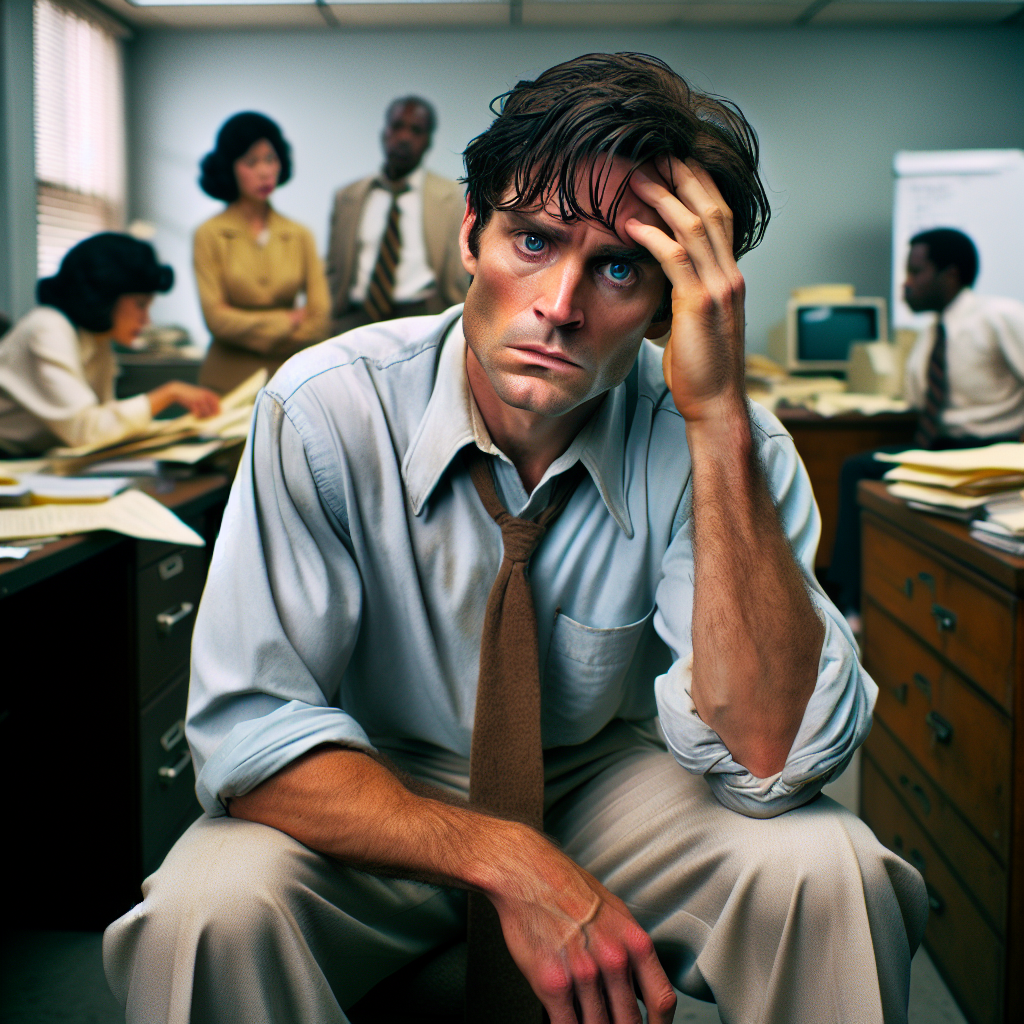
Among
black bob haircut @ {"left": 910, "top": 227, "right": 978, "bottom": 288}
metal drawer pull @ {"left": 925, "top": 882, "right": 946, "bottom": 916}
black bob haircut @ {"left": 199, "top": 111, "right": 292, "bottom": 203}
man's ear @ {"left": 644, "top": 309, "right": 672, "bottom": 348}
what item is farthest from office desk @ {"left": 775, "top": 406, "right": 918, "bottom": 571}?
man's ear @ {"left": 644, "top": 309, "right": 672, "bottom": 348}

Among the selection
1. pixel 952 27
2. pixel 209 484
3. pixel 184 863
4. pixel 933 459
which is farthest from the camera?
pixel 952 27

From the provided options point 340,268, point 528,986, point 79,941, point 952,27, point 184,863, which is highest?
point 952,27

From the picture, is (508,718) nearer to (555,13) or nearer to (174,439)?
(174,439)

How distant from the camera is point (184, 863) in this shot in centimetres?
82

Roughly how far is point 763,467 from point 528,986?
21.7 inches

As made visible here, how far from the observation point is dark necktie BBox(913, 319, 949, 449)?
3643 mm

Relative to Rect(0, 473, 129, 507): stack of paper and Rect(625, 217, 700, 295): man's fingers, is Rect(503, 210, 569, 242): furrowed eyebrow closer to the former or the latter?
Rect(625, 217, 700, 295): man's fingers

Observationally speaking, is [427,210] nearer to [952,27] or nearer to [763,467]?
[763,467]

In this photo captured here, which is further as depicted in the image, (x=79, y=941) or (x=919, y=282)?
(x=919, y=282)

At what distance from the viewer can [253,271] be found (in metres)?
3.40

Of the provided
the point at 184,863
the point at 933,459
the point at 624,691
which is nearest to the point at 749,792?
the point at 624,691

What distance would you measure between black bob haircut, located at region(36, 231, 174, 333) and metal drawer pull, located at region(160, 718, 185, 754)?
1105 mm

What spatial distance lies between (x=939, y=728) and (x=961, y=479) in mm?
365

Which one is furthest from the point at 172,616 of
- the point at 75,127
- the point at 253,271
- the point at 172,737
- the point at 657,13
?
the point at 657,13
